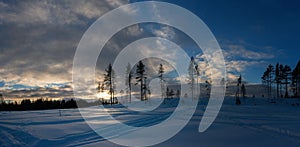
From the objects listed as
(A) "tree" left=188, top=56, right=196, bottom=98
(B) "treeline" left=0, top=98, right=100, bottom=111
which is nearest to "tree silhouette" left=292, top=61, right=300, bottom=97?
Answer: (A) "tree" left=188, top=56, right=196, bottom=98

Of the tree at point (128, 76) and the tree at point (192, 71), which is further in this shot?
the tree at point (192, 71)

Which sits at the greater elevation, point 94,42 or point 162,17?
point 162,17

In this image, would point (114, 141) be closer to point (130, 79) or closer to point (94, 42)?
point (94, 42)

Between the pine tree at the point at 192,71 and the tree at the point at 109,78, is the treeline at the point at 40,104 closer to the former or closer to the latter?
the tree at the point at 109,78

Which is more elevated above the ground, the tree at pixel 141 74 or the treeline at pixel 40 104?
the tree at pixel 141 74

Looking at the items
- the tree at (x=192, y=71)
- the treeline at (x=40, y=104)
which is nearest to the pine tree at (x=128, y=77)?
the treeline at (x=40, y=104)

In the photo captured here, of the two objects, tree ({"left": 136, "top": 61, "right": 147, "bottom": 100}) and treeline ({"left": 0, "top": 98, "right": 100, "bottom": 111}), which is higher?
tree ({"left": 136, "top": 61, "right": 147, "bottom": 100})

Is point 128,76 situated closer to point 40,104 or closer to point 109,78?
point 109,78

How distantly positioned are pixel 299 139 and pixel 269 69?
69.0m

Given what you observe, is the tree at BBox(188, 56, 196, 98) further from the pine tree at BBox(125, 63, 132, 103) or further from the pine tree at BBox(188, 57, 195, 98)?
the pine tree at BBox(125, 63, 132, 103)

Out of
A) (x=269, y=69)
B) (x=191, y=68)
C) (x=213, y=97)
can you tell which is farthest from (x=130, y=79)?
(x=269, y=69)

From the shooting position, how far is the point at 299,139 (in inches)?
333

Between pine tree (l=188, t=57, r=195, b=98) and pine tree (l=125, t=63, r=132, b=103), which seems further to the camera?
pine tree (l=188, t=57, r=195, b=98)

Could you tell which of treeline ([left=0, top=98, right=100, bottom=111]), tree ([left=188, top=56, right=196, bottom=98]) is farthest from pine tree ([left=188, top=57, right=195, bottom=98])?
treeline ([left=0, top=98, right=100, bottom=111])
